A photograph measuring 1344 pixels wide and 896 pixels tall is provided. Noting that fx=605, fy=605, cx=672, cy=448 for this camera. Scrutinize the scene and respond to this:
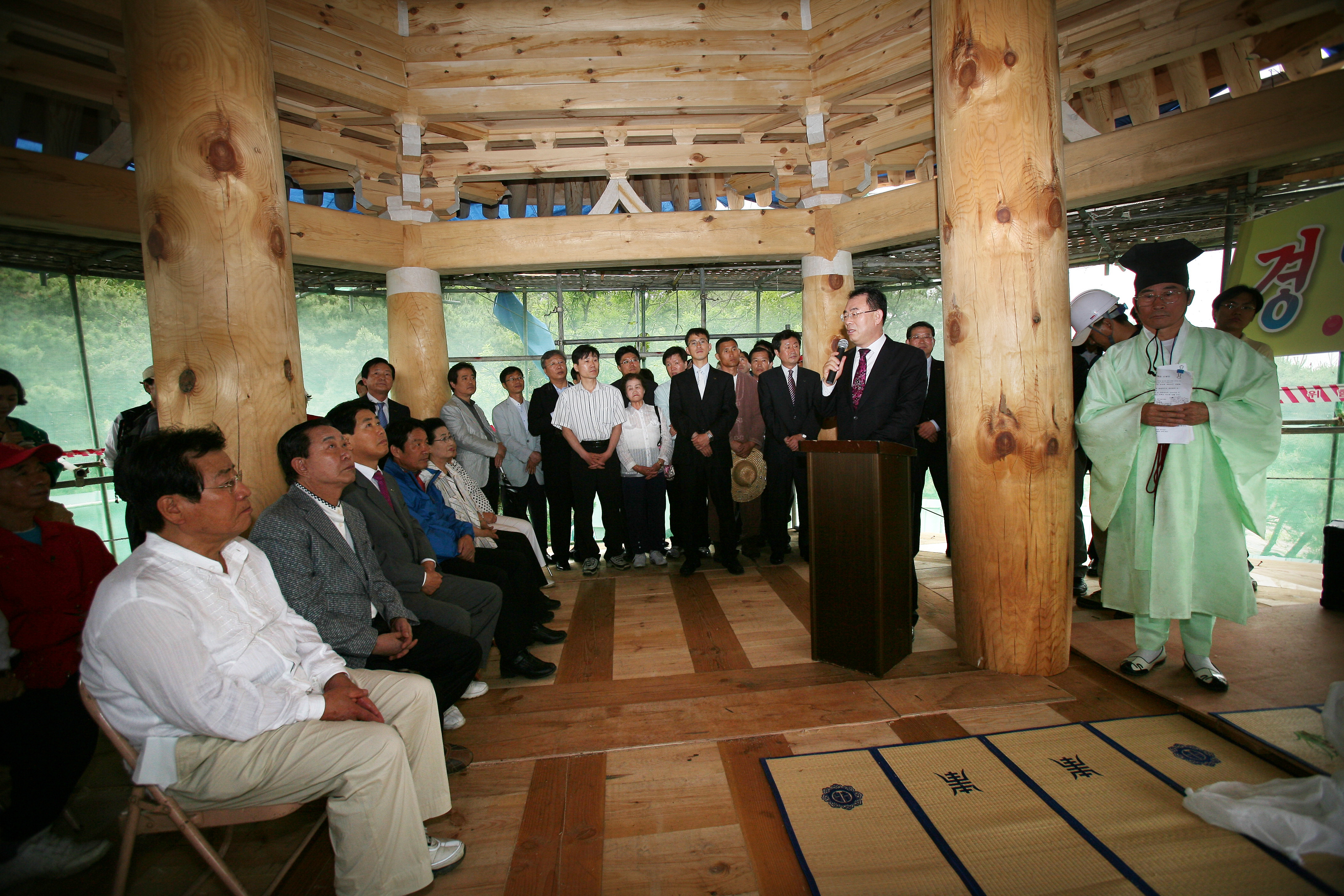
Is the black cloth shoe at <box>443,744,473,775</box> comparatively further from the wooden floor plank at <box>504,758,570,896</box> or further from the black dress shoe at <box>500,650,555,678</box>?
the black dress shoe at <box>500,650,555,678</box>

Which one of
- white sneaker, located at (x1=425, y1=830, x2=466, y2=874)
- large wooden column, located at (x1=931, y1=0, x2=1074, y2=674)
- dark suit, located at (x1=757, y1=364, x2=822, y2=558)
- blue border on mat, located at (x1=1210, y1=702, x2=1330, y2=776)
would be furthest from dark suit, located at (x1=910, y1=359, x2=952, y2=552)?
white sneaker, located at (x1=425, y1=830, x2=466, y2=874)

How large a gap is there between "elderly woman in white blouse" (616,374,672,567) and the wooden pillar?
5.42 ft

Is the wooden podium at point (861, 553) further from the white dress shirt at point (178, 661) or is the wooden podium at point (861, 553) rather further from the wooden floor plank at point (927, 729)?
the white dress shirt at point (178, 661)

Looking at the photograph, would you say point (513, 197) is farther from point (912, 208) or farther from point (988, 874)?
point (988, 874)

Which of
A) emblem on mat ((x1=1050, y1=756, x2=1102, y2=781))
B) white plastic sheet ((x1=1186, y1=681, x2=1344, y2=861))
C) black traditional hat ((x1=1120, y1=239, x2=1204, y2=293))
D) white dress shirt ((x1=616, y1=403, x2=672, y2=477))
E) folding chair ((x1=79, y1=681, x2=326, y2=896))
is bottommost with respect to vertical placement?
emblem on mat ((x1=1050, y1=756, x2=1102, y2=781))

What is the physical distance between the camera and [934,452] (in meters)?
4.74

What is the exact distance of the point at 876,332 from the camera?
10.5ft

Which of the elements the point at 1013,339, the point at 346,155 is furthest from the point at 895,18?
the point at 346,155

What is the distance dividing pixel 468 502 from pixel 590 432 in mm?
1519

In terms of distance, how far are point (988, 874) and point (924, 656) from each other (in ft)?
5.02

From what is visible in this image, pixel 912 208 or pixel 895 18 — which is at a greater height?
pixel 895 18

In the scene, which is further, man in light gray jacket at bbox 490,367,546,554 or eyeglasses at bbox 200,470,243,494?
man in light gray jacket at bbox 490,367,546,554

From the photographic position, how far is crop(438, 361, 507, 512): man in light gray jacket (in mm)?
4797

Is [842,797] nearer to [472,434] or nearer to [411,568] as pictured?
[411,568]
